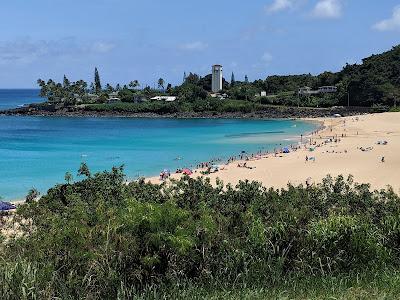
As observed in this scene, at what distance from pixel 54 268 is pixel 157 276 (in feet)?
4.49

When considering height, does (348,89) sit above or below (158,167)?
above

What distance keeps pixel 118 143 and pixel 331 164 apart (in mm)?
23737

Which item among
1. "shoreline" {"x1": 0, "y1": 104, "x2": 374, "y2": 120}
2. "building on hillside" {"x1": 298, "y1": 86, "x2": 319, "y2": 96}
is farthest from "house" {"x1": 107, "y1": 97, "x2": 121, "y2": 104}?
"building on hillside" {"x1": 298, "y1": 86, "x2": 319, "y2": 96}

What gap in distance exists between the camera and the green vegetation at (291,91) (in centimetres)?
7850

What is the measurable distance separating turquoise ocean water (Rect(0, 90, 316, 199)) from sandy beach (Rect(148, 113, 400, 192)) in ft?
16.2

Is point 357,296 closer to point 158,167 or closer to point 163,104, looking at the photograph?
point 158,167

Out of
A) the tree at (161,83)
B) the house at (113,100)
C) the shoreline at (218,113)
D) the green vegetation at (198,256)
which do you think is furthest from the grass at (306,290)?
the tree at (161,83)

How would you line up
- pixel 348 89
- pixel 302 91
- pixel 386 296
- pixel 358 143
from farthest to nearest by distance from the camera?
1. pixel 302 91
2. pixel 348 89
3. pixel 358 143
4. pixel 386 296

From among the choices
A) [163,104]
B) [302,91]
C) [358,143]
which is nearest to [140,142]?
[358,143]

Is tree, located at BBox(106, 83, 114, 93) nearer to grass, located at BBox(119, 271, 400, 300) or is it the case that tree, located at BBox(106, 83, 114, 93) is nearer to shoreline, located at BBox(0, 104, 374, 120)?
shoreline, located at BBox(0, 104, 374, 120)

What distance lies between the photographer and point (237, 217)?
8531 mm

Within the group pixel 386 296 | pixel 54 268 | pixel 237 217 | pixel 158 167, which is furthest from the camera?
pixel 158 167

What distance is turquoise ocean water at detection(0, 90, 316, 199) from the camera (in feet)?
107

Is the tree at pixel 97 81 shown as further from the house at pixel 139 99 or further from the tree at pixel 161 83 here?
the house at pixel 139 99
